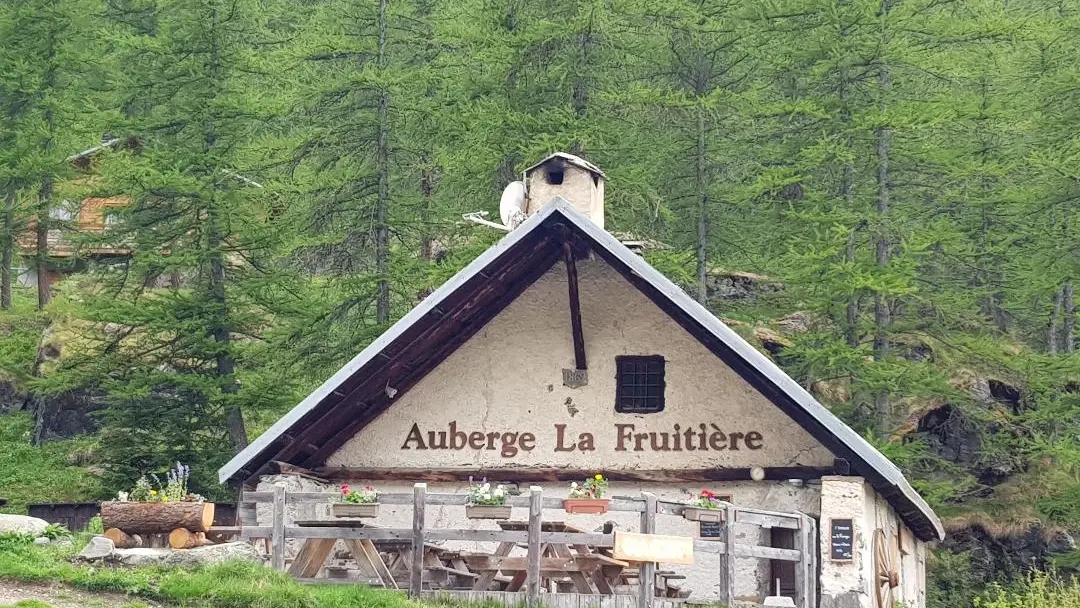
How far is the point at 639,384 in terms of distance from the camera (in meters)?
20.5

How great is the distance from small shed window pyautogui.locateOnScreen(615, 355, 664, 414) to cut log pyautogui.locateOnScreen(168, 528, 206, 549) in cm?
597

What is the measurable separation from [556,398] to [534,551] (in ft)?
15.1

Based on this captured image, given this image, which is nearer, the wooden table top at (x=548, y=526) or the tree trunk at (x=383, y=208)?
the wooden table top at (x=548, y=526)

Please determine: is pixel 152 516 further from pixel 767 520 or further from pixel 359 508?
pixel 767 520

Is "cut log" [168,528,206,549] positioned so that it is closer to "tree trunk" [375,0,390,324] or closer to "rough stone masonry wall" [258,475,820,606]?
"rough stone masonry wall" [258,475,820,606]

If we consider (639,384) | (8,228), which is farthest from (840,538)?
(8,228)

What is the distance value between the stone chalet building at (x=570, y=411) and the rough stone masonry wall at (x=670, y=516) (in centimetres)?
3

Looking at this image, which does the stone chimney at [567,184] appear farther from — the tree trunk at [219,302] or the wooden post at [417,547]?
the tree trunk at [219,302]

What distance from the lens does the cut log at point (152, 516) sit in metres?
16.8

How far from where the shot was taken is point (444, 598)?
16.4 metres

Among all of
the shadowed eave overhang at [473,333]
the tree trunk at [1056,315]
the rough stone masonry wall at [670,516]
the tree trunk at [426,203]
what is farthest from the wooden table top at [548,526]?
the tree trunk at [1056,315]

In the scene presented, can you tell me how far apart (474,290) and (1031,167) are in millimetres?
15769

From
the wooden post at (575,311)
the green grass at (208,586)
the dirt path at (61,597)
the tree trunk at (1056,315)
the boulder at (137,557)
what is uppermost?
the tree trunk at (1056,315)

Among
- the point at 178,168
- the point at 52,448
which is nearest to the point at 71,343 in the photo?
the point at 52,448
